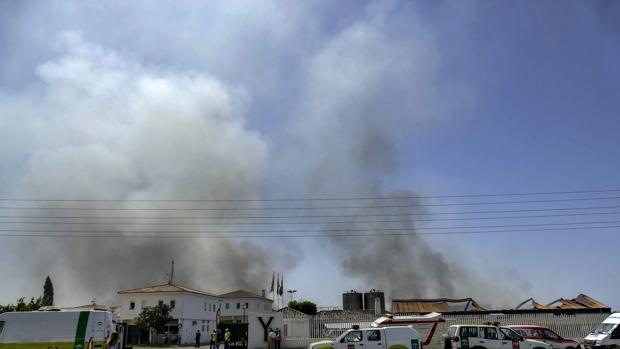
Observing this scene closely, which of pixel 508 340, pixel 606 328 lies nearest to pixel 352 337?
pixel 508 340

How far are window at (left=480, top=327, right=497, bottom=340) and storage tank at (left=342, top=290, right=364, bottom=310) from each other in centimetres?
6228

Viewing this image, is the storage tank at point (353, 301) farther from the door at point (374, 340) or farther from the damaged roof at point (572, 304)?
the door at point (374, 340)

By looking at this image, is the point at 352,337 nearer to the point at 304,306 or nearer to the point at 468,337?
the point at 468,337

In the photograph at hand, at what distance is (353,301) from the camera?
82188 millimetres

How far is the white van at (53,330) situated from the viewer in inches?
789

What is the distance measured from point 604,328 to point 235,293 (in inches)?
2581

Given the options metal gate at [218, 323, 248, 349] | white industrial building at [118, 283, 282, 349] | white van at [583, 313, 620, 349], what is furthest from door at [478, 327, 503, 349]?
white industrial building at [118, 283, 282, 349]

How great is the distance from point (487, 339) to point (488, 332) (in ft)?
1.04

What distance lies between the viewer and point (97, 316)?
2048cm

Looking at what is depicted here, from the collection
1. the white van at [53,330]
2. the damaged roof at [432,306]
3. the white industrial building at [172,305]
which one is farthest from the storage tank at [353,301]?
the white van at [53,330]

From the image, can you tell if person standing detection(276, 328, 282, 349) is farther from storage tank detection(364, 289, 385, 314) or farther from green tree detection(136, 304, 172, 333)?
storage tank detection(364, 289, 385, 314)

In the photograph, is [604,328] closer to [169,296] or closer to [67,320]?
[67,320]

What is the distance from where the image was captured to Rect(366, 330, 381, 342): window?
63.8 ft

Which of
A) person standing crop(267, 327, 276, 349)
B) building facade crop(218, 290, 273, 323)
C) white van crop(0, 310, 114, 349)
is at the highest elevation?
building facade crop(218, 290, 273, 323)
